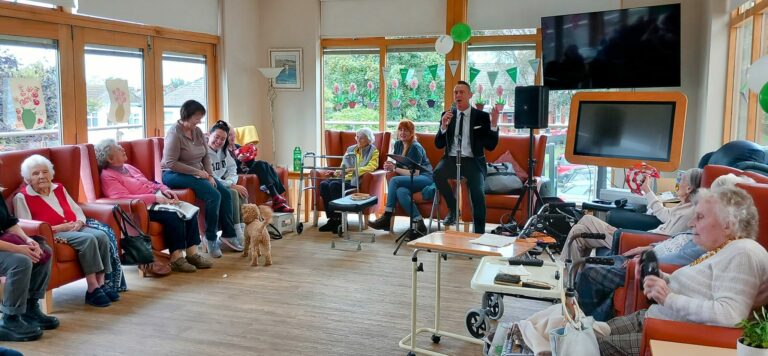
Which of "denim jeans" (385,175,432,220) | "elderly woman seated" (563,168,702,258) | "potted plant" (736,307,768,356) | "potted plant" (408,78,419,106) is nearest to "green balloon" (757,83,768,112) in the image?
"elderly woman seated" (563,168,702,258)

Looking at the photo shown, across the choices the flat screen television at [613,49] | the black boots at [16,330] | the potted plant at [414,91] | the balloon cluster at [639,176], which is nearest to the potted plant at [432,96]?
the potted plant at [414,91]

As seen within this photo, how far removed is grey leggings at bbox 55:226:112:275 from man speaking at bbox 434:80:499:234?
120 inches

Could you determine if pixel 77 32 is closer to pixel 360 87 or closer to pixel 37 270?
pixel 37 270

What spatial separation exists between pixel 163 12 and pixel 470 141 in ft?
11.5

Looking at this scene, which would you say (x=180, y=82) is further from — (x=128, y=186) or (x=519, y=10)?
(x=519, y=10)

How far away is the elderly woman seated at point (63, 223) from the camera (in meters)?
4.48

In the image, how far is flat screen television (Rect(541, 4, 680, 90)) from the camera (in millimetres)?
6035

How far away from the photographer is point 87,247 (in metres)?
4.52

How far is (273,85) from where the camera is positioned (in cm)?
871

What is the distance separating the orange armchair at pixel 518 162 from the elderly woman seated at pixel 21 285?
3794 millimetres

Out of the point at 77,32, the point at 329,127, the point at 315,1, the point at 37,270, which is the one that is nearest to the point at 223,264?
the point at 37,270

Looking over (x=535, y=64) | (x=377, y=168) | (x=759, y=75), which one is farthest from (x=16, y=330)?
(x=535, y=64)

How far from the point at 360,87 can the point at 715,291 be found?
6462mm

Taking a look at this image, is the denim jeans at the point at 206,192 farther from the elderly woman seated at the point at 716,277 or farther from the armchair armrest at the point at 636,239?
the elderly woman seated at the point at 716,277
